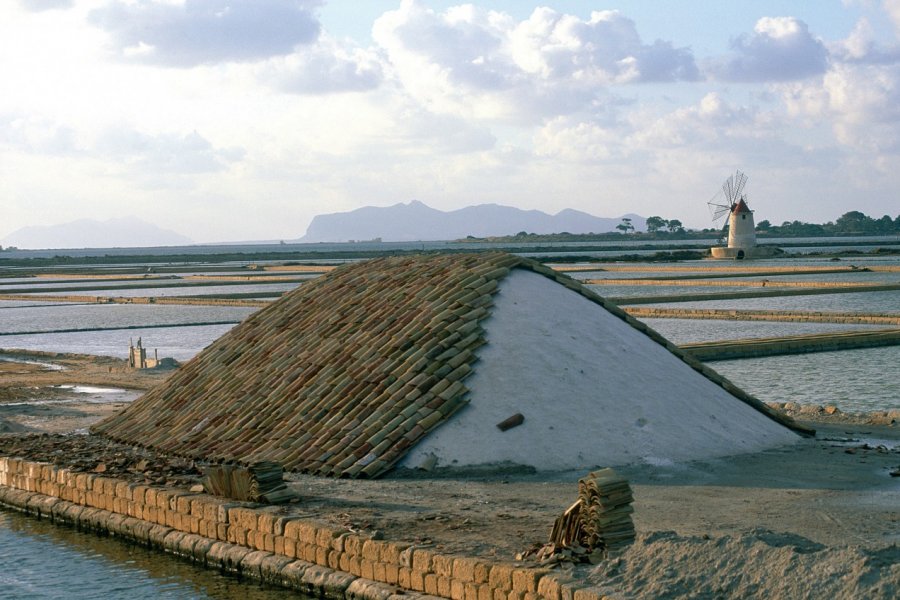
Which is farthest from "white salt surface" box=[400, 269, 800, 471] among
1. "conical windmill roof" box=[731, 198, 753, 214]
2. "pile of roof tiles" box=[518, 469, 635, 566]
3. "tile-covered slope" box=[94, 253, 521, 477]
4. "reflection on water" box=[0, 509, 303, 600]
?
"conical windmill roof" box=[731, 198, 753, 214]

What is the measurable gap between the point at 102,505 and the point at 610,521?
12.3 feet

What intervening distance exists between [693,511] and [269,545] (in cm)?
215

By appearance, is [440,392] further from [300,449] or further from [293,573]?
[293,573]

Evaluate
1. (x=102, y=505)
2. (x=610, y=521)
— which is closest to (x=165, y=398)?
(x=102, y=505)

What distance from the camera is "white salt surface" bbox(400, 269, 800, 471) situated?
6930 mm

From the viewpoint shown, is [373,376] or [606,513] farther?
[373,376]

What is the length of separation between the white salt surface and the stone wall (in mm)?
1295

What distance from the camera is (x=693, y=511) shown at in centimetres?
565

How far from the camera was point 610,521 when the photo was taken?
4688 mm

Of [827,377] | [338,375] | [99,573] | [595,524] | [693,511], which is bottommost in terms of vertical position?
[99,573]

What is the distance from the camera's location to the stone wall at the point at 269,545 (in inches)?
181

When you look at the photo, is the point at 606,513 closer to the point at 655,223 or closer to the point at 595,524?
the point at 595,524

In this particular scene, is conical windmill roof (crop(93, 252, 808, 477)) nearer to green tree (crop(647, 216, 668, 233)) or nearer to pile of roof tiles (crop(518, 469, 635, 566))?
pile of roof tiles (crop(518, 469, 635, 566))

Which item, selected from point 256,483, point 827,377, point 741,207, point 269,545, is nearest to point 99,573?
point 256,483
